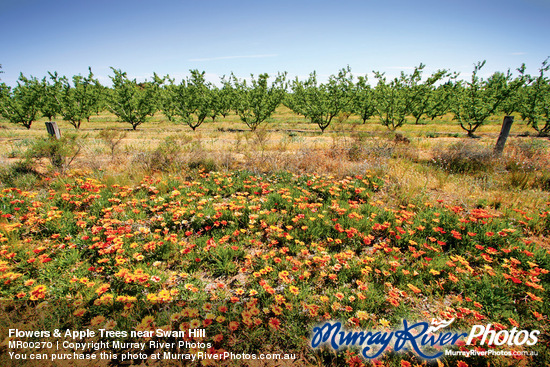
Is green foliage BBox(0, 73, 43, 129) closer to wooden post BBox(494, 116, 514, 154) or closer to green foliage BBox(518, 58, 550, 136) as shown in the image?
wooden post BBox(494, 116, 514, 154)

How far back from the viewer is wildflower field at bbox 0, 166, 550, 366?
242 cm

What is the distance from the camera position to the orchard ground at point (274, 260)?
247cm

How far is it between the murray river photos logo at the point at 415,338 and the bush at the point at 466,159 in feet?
19.7

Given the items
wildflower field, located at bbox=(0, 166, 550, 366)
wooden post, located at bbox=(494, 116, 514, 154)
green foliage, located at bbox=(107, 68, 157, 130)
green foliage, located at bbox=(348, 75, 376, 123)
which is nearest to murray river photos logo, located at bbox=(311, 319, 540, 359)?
wildflower field, located at bbox=(0, 166, 550, 366)

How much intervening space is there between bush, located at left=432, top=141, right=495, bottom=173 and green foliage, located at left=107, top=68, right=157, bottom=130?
88.7 ft

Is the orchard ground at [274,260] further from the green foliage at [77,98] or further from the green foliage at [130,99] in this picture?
the green foliage at [77,98]

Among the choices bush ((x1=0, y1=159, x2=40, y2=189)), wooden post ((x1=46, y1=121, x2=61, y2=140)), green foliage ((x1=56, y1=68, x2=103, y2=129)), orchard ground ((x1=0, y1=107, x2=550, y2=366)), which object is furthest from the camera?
green foliage ((x1=56, y1=68, x2=103, y2=129))

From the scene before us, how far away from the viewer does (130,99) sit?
24.2 metres

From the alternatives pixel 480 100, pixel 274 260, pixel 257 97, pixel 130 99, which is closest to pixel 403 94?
pixel 480 100

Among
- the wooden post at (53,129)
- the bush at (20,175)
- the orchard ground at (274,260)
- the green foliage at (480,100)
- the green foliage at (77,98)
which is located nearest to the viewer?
the orchard ground at (274,260)

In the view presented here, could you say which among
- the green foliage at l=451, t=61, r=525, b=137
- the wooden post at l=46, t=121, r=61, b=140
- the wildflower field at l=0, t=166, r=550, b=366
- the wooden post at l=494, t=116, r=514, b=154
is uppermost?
the green foliage at l=451, t=61, r=525, b=137

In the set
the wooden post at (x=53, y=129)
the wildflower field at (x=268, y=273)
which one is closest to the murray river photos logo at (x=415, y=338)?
the wildflower field at (x=268, y=273)

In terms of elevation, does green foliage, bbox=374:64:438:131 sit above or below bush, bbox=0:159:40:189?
above

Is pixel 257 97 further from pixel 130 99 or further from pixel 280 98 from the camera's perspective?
pixel 130 99
